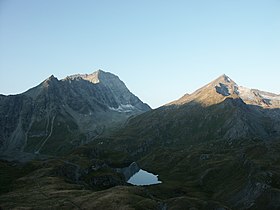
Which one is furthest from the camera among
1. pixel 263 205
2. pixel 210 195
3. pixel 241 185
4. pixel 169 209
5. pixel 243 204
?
pixel 210 195

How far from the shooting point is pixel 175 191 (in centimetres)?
19275

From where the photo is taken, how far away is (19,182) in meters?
162

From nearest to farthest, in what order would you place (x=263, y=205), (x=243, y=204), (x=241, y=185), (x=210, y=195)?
(x=263, y=205)
(x=243, y=204)
(x=241, y=185)
(x=210, y=195)

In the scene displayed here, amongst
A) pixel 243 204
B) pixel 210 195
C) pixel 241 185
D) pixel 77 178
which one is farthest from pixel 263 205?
pixel 77 178

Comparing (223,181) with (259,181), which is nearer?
(259,181)

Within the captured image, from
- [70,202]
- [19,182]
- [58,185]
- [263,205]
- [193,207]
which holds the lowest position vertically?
[263,205]

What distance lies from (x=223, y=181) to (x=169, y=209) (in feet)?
332

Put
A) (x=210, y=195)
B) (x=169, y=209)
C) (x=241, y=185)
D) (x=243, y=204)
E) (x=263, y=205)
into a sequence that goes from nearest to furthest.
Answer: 1. (x=169, y=209)
2. (x=263, y=205)
3. (x=243, y=204)
4. (x=241, y=185)
5. (x=210, y=195)

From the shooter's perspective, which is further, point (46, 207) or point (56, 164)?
point (56, 164)

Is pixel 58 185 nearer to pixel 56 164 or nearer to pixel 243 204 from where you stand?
pixel 56 164

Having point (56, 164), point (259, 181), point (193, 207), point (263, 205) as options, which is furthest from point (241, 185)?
point (56, 164)

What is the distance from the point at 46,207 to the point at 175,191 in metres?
97.1

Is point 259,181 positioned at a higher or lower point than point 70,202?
lower

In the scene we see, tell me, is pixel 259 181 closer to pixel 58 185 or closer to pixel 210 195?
pixel 210 195
